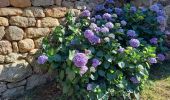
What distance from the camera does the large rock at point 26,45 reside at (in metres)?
3.67

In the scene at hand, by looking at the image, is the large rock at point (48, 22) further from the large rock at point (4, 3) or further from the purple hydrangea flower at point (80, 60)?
the purple hydrangea flower at point (80, 60)

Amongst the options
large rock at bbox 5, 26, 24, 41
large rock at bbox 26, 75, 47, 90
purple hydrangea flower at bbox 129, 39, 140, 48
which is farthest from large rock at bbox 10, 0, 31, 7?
purple hydrangea flower at bbox 129, 39, 140, 48

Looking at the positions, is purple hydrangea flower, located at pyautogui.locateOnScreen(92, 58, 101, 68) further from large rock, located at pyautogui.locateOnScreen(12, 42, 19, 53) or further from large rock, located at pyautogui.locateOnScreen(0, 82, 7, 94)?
large rock, located at pyautogui.locateOnScreen(0, 82, 7, 94)

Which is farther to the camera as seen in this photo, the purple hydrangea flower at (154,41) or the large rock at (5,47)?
the purple hydrangea flower at (154,41)

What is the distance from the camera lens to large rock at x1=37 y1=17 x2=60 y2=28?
3797mm

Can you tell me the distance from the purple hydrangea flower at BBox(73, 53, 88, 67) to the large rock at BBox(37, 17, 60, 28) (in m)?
0.75

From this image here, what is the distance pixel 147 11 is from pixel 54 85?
5.18 ft

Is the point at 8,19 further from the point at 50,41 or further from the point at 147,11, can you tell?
the point at 147,11

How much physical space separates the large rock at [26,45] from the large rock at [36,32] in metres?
0.07

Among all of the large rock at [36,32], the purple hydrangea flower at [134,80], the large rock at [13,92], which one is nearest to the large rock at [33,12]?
the large rock at [36,32]

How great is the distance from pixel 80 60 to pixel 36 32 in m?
0.81

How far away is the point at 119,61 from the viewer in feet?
11.5

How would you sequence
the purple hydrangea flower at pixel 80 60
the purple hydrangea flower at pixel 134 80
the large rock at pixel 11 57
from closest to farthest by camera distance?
the purple hydrangea flower at pixel 80 60 < the purple hydrangea flower at pixel 134 80 < the large rock at pixel 11 57

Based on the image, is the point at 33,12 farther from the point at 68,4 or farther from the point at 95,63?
the point at 95,63
